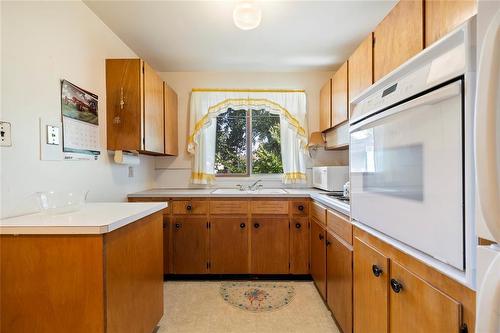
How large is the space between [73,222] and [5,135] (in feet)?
1.91

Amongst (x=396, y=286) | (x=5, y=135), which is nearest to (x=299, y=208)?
(x=396, y=286)

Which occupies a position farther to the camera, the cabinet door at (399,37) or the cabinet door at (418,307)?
the cabinet door at (399,37)

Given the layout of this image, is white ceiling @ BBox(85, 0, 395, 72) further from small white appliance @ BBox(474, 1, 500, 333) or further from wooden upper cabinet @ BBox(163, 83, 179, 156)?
→ small white appliance @ BBox(474, 1, 500, 333)

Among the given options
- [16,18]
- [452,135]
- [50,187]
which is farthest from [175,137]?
[452,135]

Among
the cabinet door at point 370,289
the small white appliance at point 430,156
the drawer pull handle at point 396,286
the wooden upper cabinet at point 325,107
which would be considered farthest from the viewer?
the wooden upper cabinet at point 325,107

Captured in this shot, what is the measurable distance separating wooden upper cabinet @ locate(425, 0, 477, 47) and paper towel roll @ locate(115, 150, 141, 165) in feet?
7.05

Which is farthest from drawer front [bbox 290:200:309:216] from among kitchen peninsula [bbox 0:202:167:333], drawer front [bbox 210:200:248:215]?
kitchen peninsula [bbox 0:202:167:333]

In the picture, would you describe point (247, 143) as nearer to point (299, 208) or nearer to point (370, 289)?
point (299, 208)

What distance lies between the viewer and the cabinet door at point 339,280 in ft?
5.03

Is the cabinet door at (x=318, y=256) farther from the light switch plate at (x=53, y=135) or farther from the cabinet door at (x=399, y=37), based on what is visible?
the light switch plate at (x=53, y=135)

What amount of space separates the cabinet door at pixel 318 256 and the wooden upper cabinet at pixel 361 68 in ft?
3.73

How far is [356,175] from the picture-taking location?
1373 mm

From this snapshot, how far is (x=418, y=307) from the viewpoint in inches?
35.4

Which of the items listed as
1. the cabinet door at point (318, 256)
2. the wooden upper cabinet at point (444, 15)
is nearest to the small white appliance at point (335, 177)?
the cabinet door at point (318, 256)
